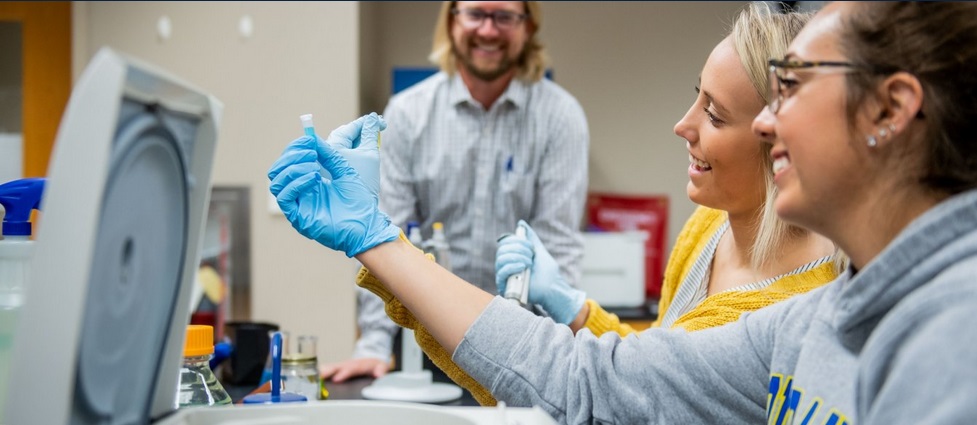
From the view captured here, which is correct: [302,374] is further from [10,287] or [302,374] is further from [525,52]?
[525,52]

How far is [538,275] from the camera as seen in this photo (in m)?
1.58

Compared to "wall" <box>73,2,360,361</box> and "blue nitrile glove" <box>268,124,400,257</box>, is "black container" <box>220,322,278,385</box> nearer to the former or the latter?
"blue nitrile glove" <box>268,124,400,257</box>

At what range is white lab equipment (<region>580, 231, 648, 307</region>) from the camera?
3.39 metres

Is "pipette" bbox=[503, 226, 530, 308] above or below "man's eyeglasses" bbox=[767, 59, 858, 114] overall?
below

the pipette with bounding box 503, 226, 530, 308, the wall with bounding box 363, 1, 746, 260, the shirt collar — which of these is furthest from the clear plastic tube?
the wall with bounding box 363, 1, 746, 260

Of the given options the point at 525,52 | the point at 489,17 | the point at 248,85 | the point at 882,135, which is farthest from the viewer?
the point at 248,85

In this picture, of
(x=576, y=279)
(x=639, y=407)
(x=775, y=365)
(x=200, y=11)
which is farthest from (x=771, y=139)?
(x=200, y=11)

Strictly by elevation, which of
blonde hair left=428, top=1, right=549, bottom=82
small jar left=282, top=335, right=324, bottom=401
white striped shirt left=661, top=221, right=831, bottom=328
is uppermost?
blonde hair left=428, top=1, right=549, bottom=82

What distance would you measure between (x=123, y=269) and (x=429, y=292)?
0.47 m

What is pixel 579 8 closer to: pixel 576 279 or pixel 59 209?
pixel 576 279

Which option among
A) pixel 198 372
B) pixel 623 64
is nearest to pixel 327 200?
pixel 198 372

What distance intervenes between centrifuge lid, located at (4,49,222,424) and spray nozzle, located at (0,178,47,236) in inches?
11.2

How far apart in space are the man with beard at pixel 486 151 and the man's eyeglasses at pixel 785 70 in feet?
5.73

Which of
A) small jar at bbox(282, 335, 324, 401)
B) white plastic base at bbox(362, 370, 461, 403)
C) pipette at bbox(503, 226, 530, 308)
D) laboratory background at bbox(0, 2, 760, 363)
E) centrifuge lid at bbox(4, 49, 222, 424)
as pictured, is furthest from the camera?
laboratory background at bbox(0, 2, 760, 363)
